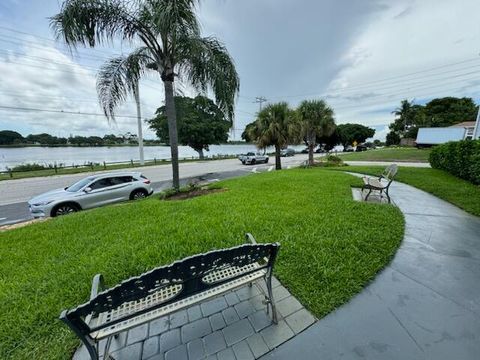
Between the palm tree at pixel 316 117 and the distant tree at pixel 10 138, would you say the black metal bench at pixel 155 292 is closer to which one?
the palm tree at pixel 316 117

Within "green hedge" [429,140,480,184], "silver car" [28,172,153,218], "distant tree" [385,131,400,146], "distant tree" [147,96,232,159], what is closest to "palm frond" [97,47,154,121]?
"silver car" [28,172,153,218]

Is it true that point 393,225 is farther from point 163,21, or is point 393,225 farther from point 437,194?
point 163,21

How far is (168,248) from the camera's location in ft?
10.8

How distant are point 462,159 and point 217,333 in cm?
1196

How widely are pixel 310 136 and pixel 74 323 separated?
18.4 m

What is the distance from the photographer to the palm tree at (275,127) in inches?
576

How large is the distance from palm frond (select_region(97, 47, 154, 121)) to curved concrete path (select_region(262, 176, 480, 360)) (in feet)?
26.5

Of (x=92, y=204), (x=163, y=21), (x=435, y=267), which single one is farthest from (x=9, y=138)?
(x=435, y=267)

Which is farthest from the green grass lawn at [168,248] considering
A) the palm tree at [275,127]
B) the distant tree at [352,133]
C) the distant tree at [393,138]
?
the distant tree at [393,138]

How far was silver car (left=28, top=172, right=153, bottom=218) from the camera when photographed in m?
6.85

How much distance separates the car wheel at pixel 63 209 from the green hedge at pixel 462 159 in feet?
44.9

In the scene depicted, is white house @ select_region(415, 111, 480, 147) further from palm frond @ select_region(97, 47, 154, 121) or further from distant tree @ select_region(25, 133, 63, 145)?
distant tree @ select_region(25, 133, 63, 145)

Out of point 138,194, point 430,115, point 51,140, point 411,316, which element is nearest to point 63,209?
point 138,194

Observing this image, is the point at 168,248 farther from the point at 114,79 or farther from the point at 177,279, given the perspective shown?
the point at 114,79
